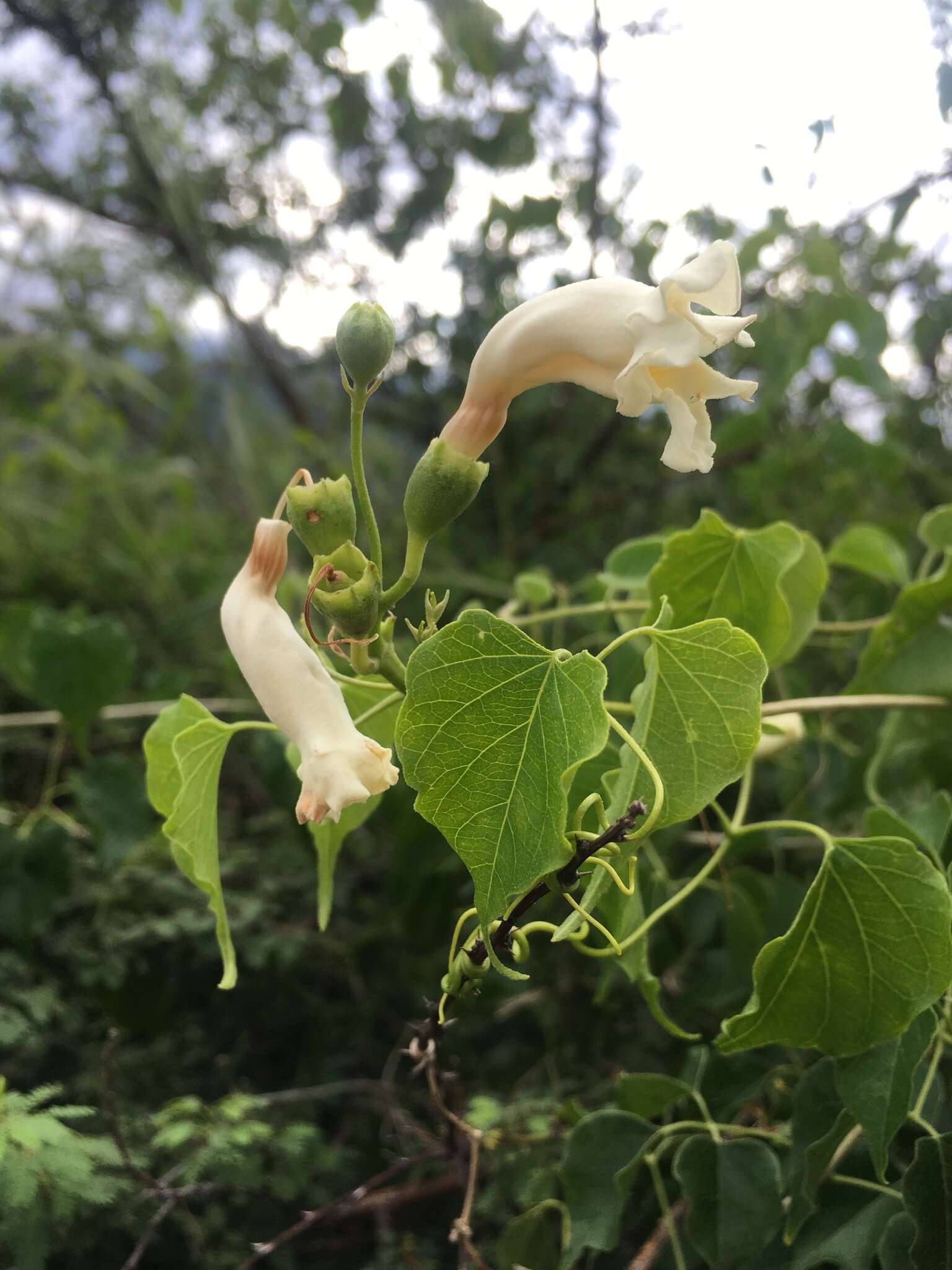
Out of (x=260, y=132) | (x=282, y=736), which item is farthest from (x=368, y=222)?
(x=282, y=736)

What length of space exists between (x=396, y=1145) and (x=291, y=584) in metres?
0.40

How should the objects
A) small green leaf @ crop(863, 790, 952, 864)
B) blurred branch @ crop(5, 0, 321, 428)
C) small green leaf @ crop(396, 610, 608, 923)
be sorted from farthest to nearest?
blurred branch @ crop(5, 0, 321, 428) < small green leaf @ crop(863, 790, 952, 864) < small green leaf @ crop(396, 610, 608, 923)

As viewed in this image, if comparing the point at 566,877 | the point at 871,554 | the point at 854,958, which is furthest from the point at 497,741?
the point at 871,554

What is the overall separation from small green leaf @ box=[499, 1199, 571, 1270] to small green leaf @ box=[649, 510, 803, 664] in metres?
0.29

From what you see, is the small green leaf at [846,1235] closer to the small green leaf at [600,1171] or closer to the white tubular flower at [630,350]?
the small green leaf at [600,1171]

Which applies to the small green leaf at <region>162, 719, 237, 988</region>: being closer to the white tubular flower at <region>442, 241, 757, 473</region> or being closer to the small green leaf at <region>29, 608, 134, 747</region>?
the white tubular flower at <region>442, 241, 757, 473</region>

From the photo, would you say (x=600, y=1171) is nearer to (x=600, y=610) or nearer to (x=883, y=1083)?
(x=883, y=1083)

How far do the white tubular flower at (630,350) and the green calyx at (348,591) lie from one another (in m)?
0.06

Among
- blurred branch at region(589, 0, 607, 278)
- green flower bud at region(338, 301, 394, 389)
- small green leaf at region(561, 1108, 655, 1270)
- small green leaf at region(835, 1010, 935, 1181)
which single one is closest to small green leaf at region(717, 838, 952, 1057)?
small green leaf at region(835, 1010, 935, 1181)

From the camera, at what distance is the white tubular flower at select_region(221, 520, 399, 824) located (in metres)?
0.26

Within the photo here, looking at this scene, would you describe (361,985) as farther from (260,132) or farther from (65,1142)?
(260,132)

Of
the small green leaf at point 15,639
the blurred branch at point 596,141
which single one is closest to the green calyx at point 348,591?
the small green leaf at point 15,639

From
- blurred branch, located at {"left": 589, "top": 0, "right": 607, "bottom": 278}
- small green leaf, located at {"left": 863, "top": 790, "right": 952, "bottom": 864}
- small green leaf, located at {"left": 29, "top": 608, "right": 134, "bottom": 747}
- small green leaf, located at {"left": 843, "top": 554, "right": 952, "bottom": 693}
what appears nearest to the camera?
small green leaf, located at {"left": 863, "top": 790, "right": 952, "bottom": 864}

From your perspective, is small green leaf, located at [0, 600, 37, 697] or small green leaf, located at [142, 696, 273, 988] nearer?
small green leaf, located at [142, 696, 273, 988]
